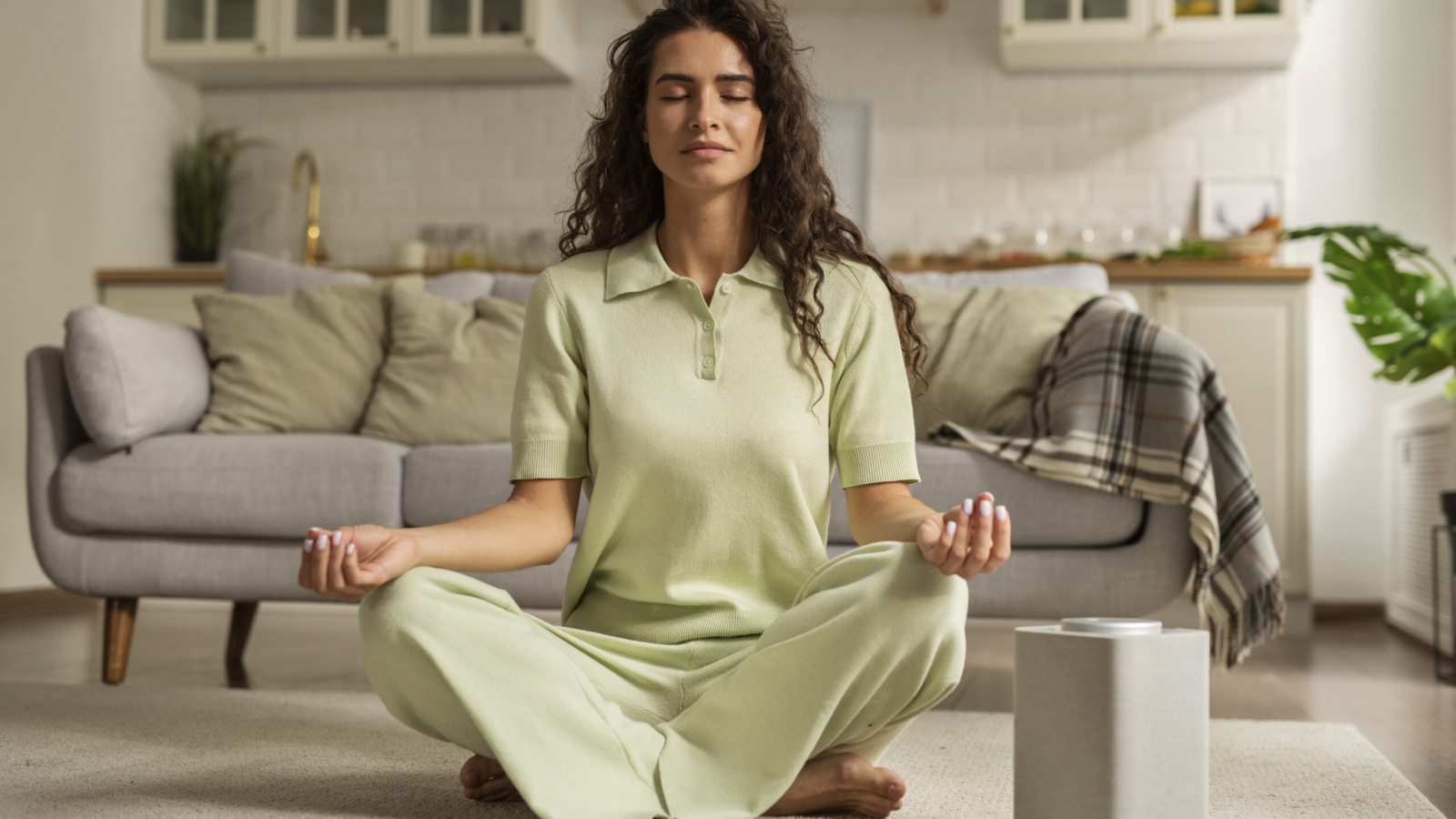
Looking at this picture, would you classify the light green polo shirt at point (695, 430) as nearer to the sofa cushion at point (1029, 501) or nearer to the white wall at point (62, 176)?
the sofa cushion at point (1029, 501)

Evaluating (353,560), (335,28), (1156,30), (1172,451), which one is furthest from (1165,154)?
(353,560)

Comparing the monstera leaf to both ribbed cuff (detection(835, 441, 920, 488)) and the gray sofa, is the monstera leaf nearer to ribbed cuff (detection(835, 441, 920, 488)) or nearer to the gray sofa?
the gray sofa

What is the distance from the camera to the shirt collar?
1.33 metres

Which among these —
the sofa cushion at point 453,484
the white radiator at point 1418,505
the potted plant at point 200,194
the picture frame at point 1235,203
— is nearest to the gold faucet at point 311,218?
the potted plant at point 200,194

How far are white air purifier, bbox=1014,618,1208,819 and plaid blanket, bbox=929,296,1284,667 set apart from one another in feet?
3.05

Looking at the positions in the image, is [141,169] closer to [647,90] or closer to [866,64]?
[866,64]

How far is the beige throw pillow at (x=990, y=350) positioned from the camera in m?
2.34

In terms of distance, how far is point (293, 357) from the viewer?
255 cm

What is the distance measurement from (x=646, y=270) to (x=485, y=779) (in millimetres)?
565

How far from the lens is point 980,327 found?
241 centimetres

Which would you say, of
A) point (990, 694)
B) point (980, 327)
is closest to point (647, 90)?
point (980, 327)

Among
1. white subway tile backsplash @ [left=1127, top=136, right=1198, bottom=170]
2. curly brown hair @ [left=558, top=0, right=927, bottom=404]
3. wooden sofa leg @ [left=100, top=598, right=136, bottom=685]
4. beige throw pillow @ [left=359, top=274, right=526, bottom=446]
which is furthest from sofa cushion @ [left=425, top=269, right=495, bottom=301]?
white subway tile backsplash @ [left=1127, top=136, right=1198, bottom=170]

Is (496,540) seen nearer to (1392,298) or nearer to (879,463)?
(879,463)

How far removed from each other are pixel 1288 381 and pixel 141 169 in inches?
150
